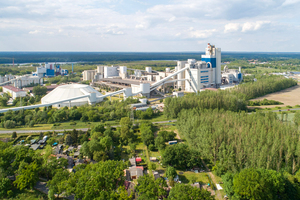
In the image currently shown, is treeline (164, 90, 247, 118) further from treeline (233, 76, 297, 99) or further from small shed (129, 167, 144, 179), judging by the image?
small shed (129, 167, 144, 179)

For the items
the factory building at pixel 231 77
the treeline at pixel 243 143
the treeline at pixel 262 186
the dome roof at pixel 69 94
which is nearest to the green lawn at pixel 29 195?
the treeline at pixel 262 186

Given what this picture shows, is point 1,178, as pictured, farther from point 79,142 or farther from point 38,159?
point 79,142

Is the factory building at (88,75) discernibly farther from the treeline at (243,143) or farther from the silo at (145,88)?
the treeline at (243,143)

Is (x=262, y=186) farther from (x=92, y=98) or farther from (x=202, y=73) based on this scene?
(x=202, y=73)

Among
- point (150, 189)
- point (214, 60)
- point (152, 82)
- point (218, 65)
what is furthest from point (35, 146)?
point (218, 65)

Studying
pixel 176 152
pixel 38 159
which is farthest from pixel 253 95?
pixel 38 159

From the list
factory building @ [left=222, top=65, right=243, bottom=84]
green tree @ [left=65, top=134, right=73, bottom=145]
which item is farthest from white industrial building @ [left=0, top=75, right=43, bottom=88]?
factory building @ [left=222, top=65, right=243, bottom=84]
